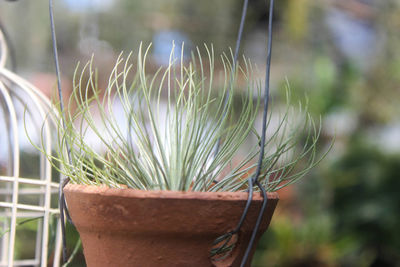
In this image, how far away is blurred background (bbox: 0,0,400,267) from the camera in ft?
10.8

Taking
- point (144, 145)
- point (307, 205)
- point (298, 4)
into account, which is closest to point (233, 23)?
point (298, 4)

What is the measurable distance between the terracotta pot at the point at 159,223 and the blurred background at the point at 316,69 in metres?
1.48

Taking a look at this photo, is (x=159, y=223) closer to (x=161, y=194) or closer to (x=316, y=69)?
(x=161, y=194)

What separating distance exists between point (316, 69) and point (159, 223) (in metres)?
3.54

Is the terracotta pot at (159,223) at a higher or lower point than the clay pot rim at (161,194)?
lower

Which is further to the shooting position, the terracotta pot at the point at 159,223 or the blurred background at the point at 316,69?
the blurred background at the point at 316,69

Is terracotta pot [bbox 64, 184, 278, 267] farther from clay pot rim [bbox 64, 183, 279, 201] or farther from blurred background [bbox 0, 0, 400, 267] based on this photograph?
blurred background [bbox 0, 0, 400, 267]

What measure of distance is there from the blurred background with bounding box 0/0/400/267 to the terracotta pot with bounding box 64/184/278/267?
148cm

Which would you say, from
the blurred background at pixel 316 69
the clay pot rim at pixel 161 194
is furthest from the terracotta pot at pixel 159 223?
the blurred background at pixel 316 69

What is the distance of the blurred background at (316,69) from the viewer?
3303 millimetres

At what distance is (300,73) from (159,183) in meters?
3.83

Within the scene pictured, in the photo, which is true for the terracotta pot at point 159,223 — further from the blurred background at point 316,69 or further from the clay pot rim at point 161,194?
the blurred background at point 316,69

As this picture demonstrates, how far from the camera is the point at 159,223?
52 centimetres

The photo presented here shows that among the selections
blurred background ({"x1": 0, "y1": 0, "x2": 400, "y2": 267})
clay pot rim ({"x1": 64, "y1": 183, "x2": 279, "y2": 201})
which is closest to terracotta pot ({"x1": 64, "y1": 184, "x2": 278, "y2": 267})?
clay pot rim ({"x1": 64, "y1": 183, "x2": 279, "y2": 201})
